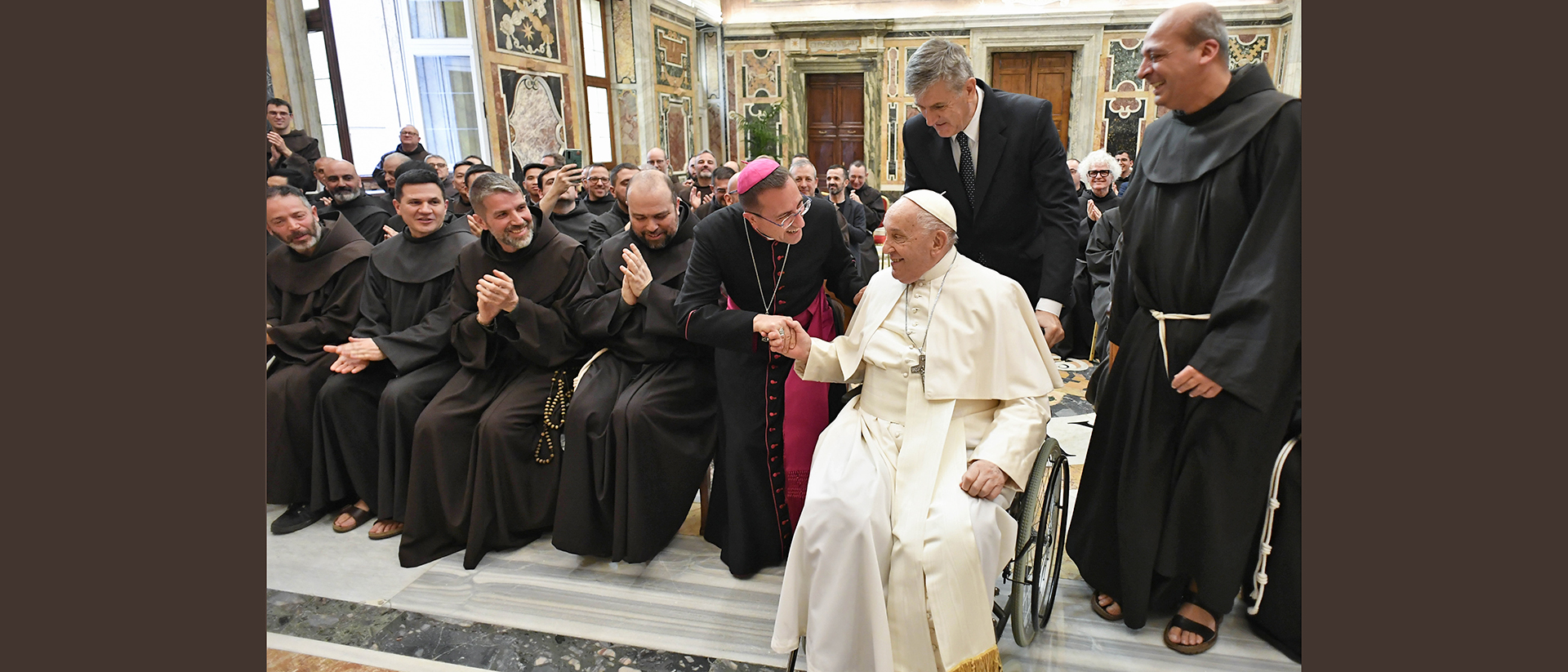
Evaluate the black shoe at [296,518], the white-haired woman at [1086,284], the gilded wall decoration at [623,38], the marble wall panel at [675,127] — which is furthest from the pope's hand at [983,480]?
the marble wall panel at [675,127]

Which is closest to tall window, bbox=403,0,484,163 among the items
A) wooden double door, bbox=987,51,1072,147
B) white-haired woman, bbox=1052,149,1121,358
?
white-haired woman, bbox=1052,149,1121,358

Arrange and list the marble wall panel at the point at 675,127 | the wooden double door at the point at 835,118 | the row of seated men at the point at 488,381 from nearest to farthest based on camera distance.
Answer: the row of seated men at the point at 488,381 < the marble wall panel at the point at 675,127 < the wooden double door at the point at 835,118

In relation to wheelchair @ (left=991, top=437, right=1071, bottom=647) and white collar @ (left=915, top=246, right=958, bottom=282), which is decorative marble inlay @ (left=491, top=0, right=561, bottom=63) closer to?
white collar @ (left=915, top=246, right=958, bottom=282)

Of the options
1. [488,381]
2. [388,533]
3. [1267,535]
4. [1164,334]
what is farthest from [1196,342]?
[388,533]

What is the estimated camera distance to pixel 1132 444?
2416mm

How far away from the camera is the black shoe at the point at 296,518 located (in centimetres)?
341

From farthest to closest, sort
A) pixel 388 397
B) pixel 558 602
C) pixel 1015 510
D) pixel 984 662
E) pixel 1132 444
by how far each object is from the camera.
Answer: pixel 388 397 < pixel 558 602 < pixel 1132 444 < pixel 1015 510 < pixel 984 662

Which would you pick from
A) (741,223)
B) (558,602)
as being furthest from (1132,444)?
(558,602)

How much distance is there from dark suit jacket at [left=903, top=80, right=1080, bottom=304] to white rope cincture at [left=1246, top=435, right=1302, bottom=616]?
83cm

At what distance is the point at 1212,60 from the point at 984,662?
1.71 metres

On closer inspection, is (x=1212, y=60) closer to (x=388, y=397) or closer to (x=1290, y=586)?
(x=1290, y=586)

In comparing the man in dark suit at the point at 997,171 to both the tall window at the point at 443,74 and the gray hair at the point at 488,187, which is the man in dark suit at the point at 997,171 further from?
the tall window at the point at 443,74

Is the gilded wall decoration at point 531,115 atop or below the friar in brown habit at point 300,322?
atop

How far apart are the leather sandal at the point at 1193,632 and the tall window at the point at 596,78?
32.6ft
